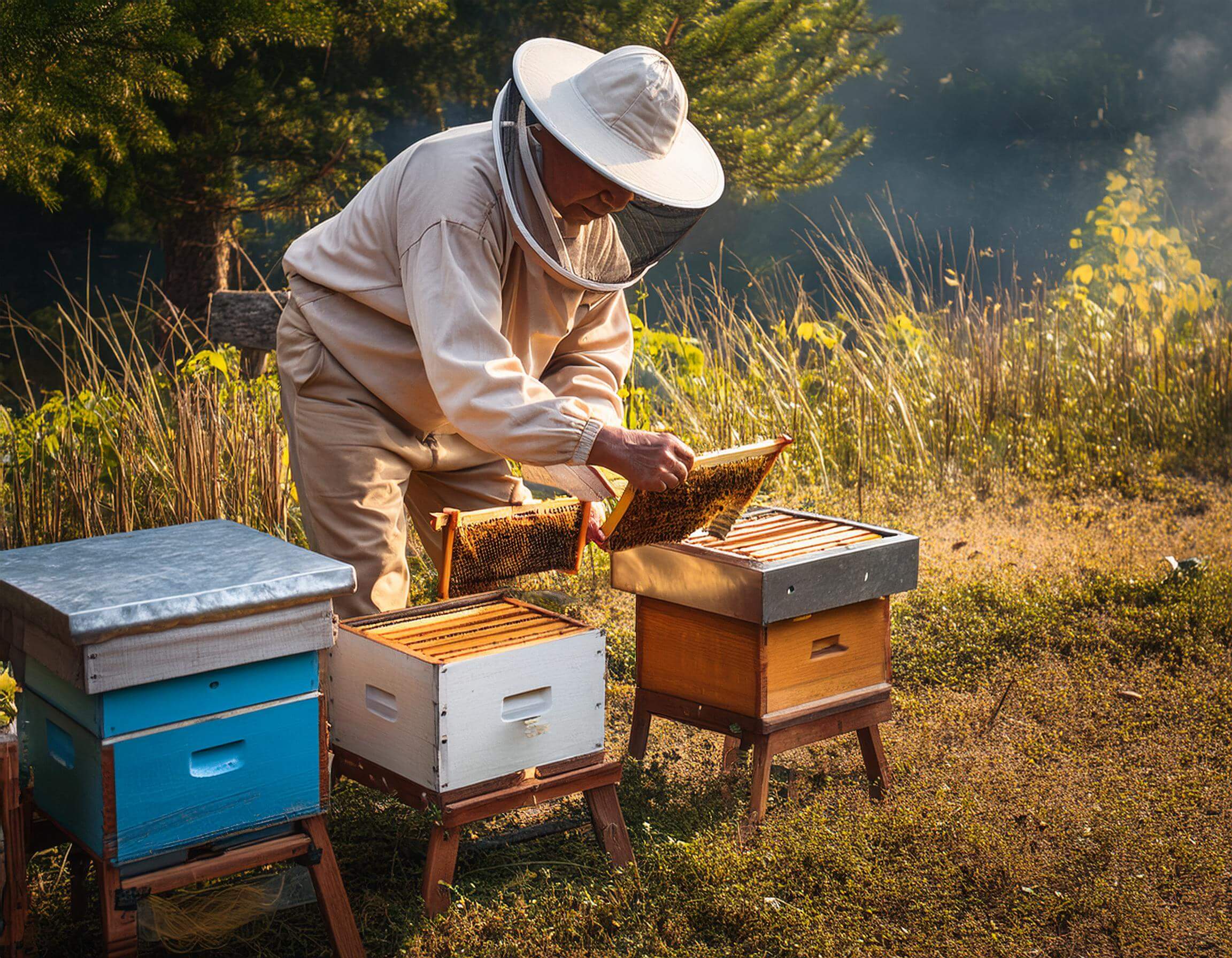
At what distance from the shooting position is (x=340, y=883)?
186 centimetres

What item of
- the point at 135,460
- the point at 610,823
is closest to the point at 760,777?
the point at 610,823

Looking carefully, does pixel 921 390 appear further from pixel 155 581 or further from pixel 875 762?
pixel 155 581

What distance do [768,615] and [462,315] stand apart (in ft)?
2.84

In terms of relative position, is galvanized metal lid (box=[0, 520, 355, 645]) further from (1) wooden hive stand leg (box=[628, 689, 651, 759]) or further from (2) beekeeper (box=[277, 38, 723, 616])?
(1) wooden hive stand leg (box=[628, 689, 651, 759])

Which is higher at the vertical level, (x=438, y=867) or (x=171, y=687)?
(x=171, y=687)

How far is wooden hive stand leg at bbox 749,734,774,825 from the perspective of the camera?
2428 millimetres

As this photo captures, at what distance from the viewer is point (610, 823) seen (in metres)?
2.19

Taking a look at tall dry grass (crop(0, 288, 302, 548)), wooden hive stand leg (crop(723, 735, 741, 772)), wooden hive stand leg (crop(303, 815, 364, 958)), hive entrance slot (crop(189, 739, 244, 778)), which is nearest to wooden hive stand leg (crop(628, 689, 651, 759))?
wooden hive stand leg (crop(723, 735, 741, 772))

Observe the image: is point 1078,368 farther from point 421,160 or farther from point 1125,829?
point 421,160

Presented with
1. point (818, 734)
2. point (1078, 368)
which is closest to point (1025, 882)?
point (818, 734)

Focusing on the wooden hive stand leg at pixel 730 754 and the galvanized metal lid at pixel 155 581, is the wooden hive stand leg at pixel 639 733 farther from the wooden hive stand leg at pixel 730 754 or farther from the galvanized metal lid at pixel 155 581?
the galvanized metal lid at pixel 155 581

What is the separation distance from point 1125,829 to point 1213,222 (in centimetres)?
1402

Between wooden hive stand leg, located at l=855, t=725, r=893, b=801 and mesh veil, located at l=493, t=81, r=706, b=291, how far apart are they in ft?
3.92

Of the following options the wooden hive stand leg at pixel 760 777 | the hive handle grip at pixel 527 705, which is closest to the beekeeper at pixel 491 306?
the hive handle grip at pixel 527 705
